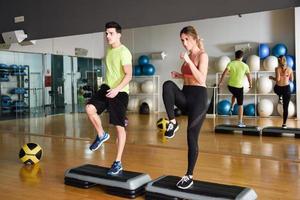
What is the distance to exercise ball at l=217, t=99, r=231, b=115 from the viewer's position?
7.45m

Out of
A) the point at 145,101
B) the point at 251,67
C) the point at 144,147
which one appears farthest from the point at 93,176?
the point at 145,101

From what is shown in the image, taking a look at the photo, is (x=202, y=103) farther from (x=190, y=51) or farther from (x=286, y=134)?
(x=286, y=134)

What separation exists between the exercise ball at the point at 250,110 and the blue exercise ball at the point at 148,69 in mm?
2879

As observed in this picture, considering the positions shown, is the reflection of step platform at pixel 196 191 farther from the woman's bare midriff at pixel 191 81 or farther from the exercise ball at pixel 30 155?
the exercise ball at pixel 30 155

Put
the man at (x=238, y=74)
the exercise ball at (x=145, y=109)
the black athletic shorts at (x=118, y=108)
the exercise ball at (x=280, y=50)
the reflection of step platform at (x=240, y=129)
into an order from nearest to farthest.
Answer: the black athletic shorts at (x=118, y=108)
the reflection of step platform at (x=240, y=129)
the man at (x=238, y=74)
the exercise ball at (x=280, y=50)
the exercise ball at (x=145, y=109)

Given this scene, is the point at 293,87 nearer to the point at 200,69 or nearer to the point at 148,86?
the point at 148,86

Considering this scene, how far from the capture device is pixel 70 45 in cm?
703

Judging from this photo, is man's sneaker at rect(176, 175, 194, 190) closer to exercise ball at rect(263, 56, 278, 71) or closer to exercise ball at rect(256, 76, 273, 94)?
exercise ball at rect(256, 76, 273, 94)

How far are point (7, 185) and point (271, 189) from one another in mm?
2259

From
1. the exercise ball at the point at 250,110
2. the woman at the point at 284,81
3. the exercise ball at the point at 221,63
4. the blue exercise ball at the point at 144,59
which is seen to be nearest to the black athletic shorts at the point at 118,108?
the woman at the point at 284,81

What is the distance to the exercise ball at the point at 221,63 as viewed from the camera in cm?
788

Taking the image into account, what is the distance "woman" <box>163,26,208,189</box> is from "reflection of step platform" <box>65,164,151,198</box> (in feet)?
1.24

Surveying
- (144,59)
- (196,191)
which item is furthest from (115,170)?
(144,59)

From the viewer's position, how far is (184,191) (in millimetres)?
2359
